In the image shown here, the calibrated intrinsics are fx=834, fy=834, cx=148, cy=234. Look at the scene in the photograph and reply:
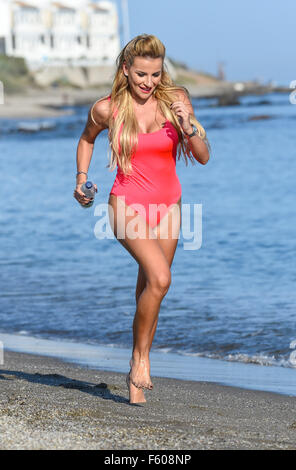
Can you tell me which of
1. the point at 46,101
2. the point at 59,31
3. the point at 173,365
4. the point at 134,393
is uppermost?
the point at 59,31

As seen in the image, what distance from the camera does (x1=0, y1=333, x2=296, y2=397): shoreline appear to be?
547cm

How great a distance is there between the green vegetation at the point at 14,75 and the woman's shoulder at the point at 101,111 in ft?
238

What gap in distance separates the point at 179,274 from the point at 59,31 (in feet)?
342

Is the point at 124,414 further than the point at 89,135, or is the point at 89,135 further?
the point at 89,135

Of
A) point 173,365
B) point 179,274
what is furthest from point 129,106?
point 179,274

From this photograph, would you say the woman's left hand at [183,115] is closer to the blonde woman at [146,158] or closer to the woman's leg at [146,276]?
the blonde woman at [146,158]

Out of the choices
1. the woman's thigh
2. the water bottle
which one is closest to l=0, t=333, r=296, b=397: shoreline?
the woman's thigh

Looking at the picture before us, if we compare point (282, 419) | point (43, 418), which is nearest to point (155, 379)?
point (282, 419)

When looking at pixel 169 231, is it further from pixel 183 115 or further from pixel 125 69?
pixel 125 69

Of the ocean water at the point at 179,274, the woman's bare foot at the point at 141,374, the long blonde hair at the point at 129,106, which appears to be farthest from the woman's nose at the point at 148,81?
the ocean water at the point at 179,274

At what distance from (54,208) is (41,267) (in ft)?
19.9

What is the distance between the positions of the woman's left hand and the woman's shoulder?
1.18ft

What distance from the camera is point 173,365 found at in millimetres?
6020

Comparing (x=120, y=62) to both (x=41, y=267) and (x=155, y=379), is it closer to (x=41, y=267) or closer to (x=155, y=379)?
(x=155, y=379)
